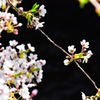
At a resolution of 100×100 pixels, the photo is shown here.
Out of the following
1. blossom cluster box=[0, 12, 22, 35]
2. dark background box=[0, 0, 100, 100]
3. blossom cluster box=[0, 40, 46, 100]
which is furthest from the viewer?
dark background box=[0, 0, 100, 100]

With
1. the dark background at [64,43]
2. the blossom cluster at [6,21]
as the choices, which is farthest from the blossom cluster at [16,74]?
the dark background at [64,43]

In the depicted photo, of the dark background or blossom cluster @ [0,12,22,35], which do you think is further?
the dark background

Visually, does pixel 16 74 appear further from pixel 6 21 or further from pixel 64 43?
pixel 64 43

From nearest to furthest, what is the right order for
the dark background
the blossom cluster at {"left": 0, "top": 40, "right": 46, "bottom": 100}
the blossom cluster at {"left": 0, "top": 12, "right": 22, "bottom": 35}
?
1. the blossom cluster at {"left": 0, "top": 40, "right": 46, "bottom": 100}
2. the blossom cluster at {"left": 0, "top": 12, "right": 22, "bottom": 35}
3. the dark background

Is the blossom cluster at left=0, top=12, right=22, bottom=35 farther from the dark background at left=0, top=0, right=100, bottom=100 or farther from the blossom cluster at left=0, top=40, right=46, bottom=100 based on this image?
the dark background at left=0, top=0, right=100, bottom=100

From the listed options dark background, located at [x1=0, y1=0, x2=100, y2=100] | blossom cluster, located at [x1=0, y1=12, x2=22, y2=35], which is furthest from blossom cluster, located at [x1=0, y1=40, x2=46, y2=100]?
dark background, located at [x1=0, y1=0, x2=100, y2=100]

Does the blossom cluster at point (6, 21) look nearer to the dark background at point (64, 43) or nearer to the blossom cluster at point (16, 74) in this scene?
the blossom cluster at point (16, 74)

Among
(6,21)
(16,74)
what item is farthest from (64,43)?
(16,74)

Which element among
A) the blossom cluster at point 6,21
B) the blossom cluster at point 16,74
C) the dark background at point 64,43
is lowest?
the blossom cluster at point 16,74

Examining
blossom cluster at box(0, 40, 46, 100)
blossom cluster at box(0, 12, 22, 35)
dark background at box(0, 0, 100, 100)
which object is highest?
dark background at box(0, 0, 100, 100)
